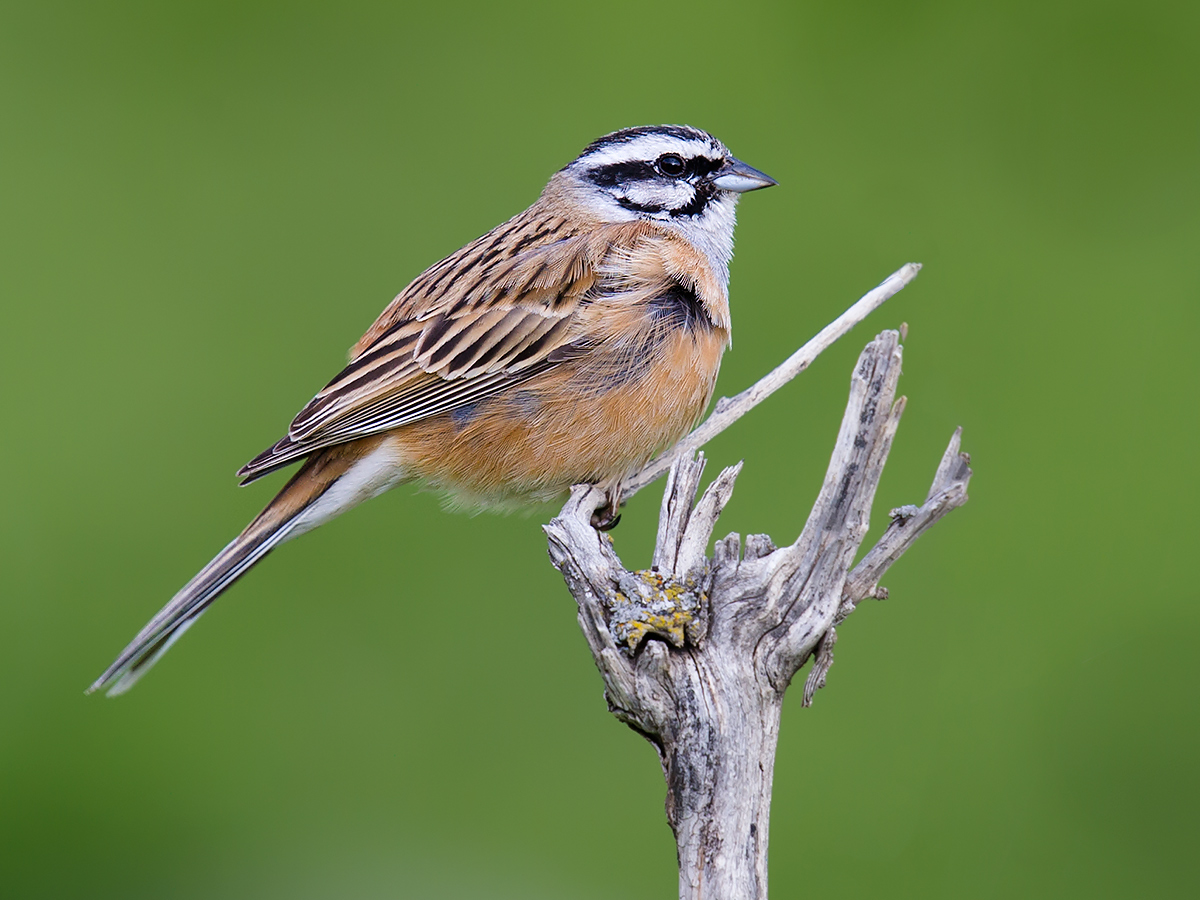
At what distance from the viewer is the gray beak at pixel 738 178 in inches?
183

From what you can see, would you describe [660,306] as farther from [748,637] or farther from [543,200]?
[748,637]

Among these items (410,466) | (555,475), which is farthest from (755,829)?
(410,466)

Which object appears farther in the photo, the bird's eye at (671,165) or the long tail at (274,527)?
the bird's eye at (671,165)

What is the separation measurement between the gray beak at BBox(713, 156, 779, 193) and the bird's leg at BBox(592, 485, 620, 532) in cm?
131

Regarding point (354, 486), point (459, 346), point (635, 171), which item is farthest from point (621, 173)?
point (354, 486)

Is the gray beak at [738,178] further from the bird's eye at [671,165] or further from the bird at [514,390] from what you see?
the bird at [514,390]

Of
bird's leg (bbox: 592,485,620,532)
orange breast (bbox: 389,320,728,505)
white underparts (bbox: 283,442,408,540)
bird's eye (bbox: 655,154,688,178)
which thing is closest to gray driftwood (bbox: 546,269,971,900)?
orange breast (bbox: 389,320,728,505)

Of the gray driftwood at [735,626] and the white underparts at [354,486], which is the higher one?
the white underparts at [354,486]

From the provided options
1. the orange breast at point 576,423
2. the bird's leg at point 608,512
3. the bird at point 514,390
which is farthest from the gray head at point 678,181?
the bird's leg at point 608,512

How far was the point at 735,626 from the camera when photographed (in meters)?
2.80

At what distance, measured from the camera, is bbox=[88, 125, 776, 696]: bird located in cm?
415

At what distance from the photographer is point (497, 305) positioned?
4.32 meters

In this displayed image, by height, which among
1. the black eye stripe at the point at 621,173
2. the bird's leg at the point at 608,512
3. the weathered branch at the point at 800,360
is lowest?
the bird's leg at the point at 608,512

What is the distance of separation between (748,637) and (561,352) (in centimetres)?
173
